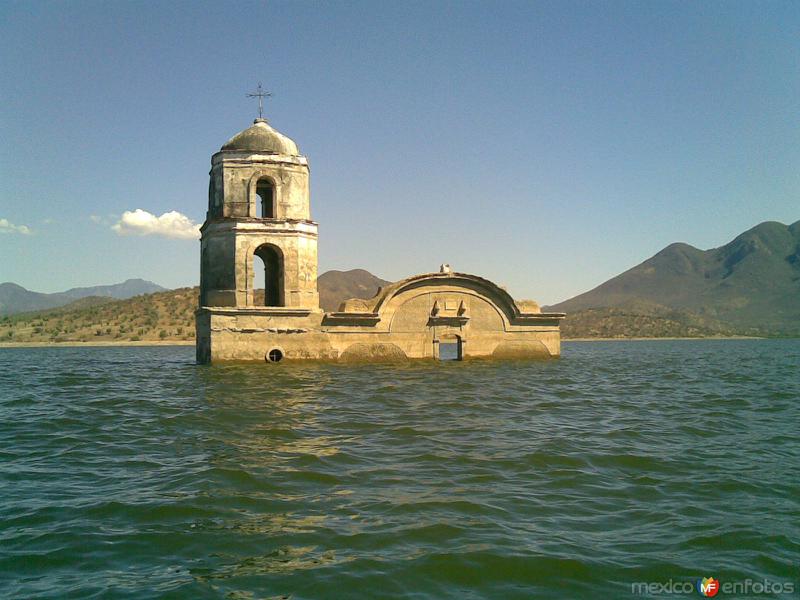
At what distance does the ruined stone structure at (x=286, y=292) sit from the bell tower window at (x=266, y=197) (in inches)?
2.2

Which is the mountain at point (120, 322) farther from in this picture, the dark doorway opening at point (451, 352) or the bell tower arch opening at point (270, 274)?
the bell tower arch opening at point (270, 274)

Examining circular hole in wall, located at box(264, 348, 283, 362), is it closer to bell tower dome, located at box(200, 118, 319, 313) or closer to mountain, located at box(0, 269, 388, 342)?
bell tower dome, located at box(200, 118, 319, 313)

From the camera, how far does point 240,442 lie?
8.00 m

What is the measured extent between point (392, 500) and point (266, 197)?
19152mm

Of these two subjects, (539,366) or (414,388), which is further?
(539,366)

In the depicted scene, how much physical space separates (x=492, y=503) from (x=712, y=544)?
5.81 ft

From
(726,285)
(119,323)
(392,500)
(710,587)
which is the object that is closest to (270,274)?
(392,500)

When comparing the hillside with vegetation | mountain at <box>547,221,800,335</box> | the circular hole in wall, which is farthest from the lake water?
mountain at <box>547,221,800,335</box>

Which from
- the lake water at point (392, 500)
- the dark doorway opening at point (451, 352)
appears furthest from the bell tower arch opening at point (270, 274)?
the lake water at point (392, 500)

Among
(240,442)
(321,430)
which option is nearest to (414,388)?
(321,430)

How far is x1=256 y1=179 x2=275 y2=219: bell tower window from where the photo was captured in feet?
71.0

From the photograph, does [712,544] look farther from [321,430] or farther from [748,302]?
[748,302]

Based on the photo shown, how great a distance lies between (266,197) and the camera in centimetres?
2312

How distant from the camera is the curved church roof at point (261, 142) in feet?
69.6
